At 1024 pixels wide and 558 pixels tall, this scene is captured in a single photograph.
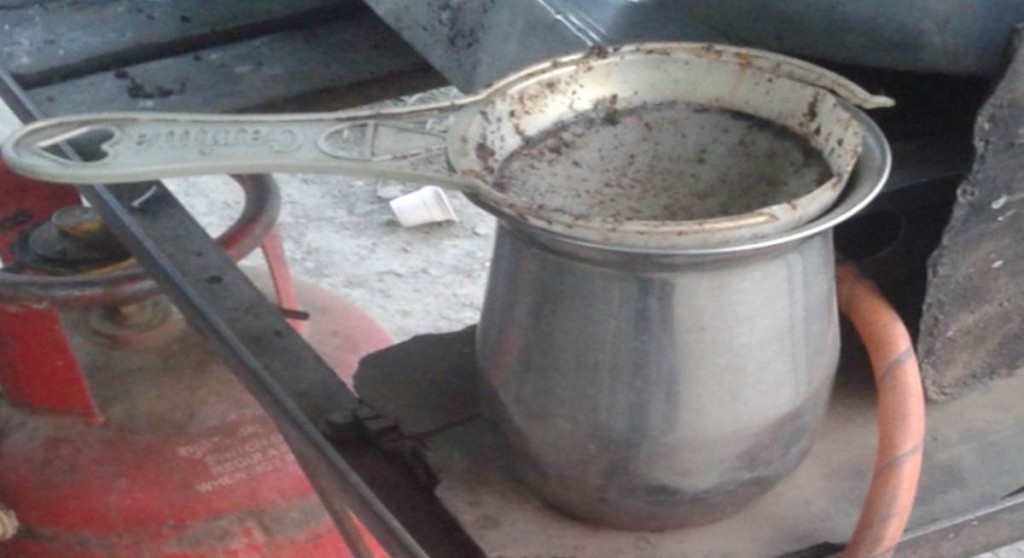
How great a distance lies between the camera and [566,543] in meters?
0.58

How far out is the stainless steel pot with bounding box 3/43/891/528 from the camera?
1.69 ft

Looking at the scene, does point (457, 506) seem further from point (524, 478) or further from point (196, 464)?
point (196, 464)

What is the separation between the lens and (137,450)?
3.84 ft

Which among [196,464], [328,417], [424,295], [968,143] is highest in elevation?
[968,143]

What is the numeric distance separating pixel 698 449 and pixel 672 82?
174 millimetres

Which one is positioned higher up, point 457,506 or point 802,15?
point 802,15

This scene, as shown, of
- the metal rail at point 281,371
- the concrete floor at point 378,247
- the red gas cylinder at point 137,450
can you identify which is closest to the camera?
the metal rail at point 281,371

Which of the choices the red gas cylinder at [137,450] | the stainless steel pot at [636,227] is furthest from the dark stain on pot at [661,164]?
the red gas cylinder at [137,450]

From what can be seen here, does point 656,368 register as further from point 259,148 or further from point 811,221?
point 259,148

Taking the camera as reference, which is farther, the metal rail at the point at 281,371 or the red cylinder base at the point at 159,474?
the red cylinder base at the point at 159,474

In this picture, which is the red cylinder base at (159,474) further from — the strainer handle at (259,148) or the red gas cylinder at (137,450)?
the strainer handle at (259,148)

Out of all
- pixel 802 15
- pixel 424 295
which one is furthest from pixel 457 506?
pixel 424 295

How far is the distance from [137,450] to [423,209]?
3.96 feet

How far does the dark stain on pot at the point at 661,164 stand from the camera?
569 mm
